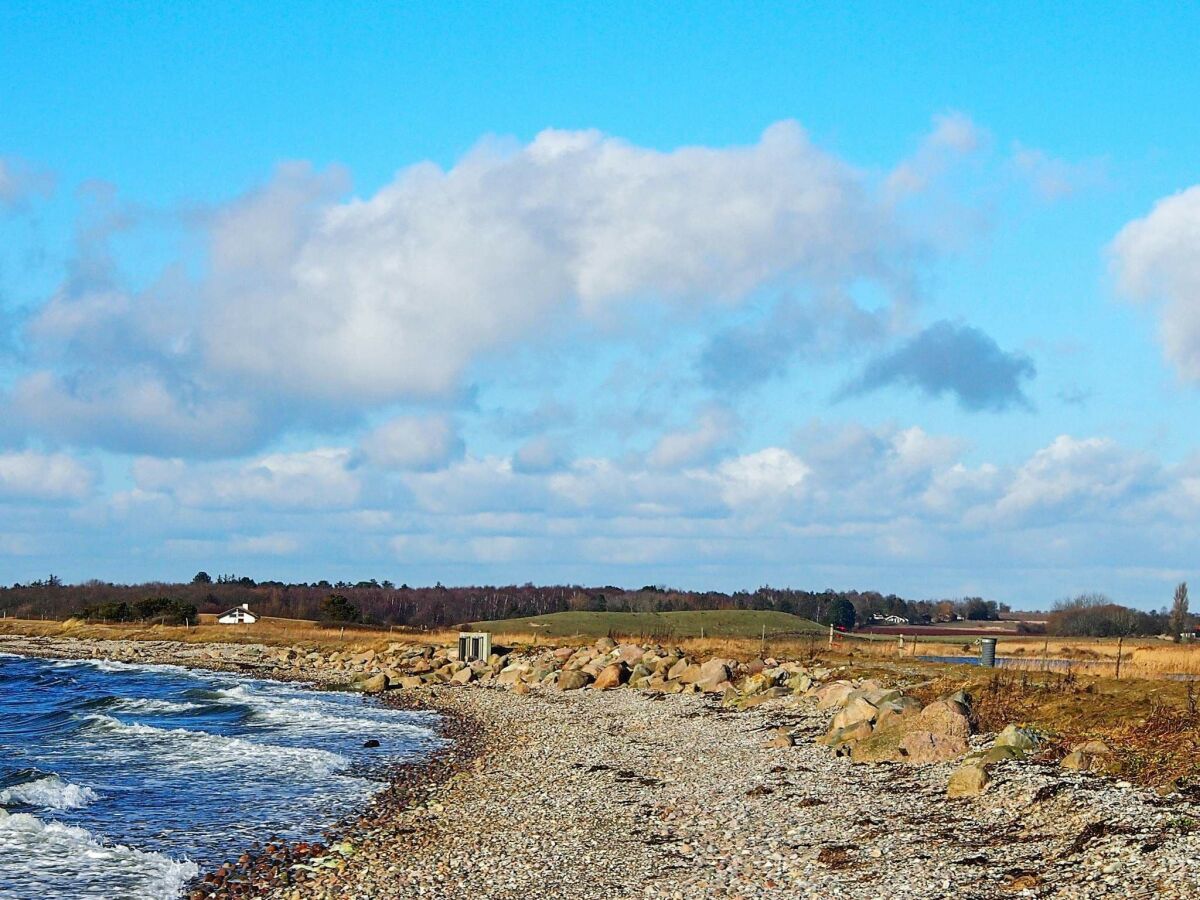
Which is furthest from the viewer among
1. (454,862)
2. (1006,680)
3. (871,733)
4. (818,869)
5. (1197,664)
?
(1197,664)

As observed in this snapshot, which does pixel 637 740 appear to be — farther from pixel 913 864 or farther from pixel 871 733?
pixel 913 864

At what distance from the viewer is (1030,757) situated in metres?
21.6

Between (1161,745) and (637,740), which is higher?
(1161,745)

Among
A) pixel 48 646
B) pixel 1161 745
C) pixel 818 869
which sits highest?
pixel 1161 745

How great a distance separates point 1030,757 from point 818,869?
7.85m

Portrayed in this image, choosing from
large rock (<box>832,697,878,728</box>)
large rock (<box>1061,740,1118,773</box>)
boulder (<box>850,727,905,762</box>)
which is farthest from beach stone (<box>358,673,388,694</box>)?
large rock (<box>1061,740,1118,773</box>)

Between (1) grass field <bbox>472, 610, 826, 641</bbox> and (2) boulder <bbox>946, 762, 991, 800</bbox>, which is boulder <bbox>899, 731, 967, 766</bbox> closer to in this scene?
(2) boulder <bbox>946, 762, 991, 800</bbox>

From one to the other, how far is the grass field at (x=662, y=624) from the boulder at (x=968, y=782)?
245 ft

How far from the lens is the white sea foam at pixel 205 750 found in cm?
3068

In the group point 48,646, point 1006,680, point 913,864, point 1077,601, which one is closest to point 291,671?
point 48,646

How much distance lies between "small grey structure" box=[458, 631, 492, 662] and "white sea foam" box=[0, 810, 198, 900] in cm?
4367

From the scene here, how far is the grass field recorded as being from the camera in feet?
334

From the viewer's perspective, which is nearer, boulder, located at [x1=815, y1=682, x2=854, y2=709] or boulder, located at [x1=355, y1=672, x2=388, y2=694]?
boulder, located at [x1=815, y1=682, x2=854, y2=709]

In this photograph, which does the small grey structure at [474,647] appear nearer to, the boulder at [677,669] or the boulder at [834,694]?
the boulder at [677,669]
